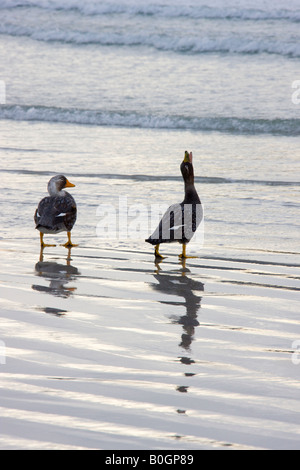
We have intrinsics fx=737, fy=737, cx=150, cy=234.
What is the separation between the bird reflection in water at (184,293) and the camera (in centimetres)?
455

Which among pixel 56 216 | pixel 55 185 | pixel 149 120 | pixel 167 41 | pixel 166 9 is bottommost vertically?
pixel 56 216

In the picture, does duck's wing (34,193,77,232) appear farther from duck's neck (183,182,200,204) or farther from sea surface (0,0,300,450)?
duck's neck (183,182,200,204)

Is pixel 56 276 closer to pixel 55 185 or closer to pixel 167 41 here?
pixel 55 185

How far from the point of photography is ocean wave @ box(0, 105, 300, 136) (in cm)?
1475

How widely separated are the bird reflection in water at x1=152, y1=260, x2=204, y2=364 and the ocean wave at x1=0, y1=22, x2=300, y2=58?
696 inches

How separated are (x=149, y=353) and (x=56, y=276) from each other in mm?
2076

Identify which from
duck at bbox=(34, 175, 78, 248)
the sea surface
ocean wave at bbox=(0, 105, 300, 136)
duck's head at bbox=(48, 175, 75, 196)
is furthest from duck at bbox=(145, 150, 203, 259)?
ocean wave at bbox=(0, 105, 300, 136)

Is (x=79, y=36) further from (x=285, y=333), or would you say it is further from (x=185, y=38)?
(x=285, y=333)

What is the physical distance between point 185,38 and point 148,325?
68.8 feet

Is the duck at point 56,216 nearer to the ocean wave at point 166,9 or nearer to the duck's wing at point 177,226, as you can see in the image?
the duck's wing at point 177,226

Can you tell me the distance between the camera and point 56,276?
241 inches

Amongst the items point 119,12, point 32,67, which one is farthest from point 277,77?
point 119,12

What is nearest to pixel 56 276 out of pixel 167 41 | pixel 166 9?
pixel 167 41

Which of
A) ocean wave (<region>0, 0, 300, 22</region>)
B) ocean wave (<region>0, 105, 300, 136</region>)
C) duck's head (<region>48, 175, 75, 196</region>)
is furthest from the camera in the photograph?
ocean wave (<region>0, 0, 300, 22</region>)
